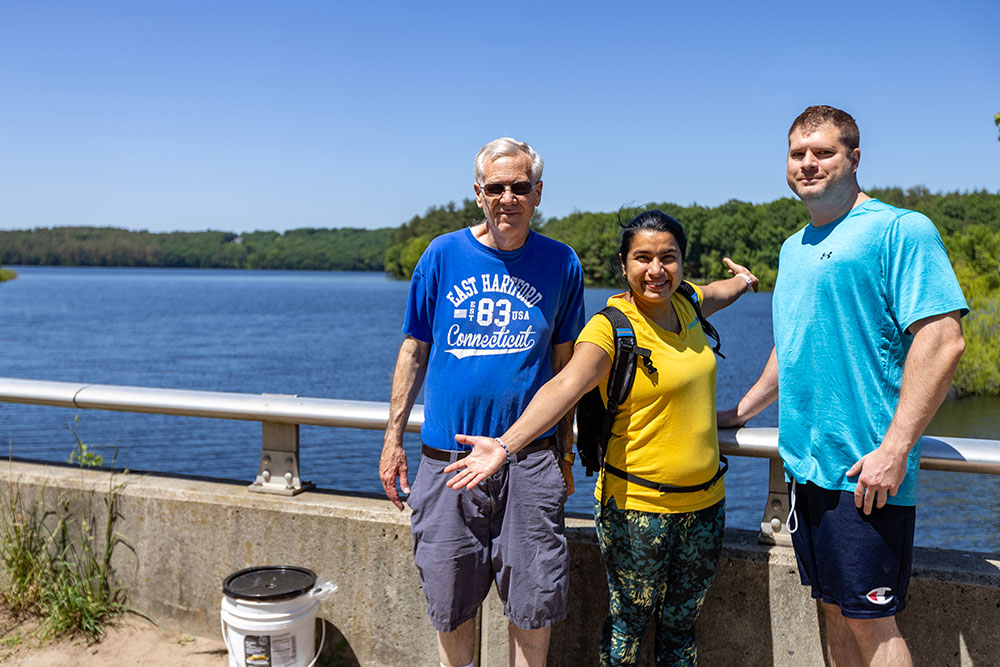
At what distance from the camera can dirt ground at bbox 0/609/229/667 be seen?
3.64 meters

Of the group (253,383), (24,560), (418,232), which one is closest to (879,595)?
(24,560)

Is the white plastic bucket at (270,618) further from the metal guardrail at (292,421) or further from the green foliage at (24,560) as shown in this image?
the green foliage at (24,560)

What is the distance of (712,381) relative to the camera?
112 inches

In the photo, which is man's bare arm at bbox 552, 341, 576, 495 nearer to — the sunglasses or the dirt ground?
the sunglasses

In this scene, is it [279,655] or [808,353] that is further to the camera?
[279,655]

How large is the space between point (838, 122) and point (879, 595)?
1.42 metres

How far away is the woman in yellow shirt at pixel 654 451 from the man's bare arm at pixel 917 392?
Result: 1.74 ft

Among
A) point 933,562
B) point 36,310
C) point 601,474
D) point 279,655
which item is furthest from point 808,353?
point 36,310

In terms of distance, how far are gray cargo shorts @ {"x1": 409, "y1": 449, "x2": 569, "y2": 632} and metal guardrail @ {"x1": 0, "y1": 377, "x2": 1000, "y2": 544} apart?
51cm

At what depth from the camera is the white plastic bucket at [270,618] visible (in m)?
3.22

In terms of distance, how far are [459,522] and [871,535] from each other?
130 centimetres

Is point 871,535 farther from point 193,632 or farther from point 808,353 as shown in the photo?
point 193,632

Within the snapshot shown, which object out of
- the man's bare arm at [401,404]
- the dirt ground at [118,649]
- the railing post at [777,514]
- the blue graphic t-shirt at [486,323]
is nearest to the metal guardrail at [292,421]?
the railing post at [777,514]

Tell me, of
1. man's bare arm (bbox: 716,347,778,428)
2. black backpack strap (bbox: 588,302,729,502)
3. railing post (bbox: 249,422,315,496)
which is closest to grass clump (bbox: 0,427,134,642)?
railing post (bbox: 249,422,315,496)
